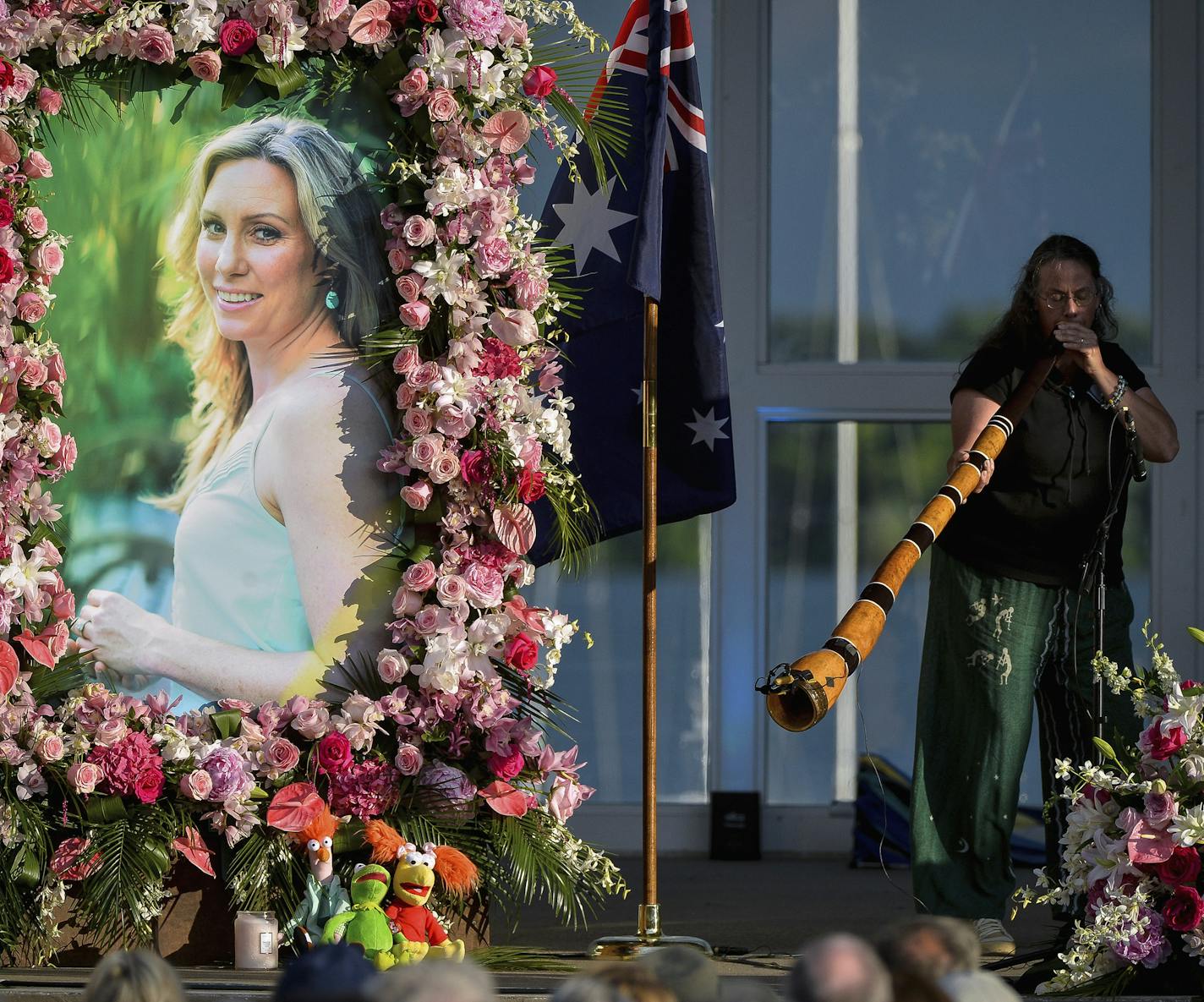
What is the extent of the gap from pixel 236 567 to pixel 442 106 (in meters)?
0.97

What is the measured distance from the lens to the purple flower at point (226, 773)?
3.03 meters

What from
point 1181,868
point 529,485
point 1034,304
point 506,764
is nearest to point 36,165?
point 529,485

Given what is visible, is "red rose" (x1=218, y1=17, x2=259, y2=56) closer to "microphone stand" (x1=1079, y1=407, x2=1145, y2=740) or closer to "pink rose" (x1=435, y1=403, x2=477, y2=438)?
"pink rose" (x1=435, y1=403, x2=477, y2=438)

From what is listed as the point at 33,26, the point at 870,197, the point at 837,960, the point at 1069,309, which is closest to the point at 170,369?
the point at 33,26

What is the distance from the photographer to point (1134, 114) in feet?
17.3

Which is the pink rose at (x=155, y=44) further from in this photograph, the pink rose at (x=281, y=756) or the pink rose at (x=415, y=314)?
the pink rose at (x=281, y=756)

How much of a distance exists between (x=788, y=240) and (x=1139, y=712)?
2.74 m

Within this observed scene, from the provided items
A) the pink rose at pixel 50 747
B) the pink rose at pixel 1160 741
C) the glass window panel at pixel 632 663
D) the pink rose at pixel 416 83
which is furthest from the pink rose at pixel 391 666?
the glass window panel at pixel 632 663

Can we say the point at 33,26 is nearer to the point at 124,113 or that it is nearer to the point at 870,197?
the point at 124,113

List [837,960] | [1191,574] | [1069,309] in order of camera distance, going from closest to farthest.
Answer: [837,960] < [1069,309] < [1191,574]

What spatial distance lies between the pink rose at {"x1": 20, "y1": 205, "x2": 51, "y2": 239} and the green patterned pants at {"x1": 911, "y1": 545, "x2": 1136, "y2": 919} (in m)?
2.01

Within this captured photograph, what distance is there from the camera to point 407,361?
3.15 metres

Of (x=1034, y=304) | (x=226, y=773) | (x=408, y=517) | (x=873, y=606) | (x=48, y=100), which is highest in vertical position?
(x=48, y=100)

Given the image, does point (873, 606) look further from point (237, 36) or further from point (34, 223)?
point (34, 223)
